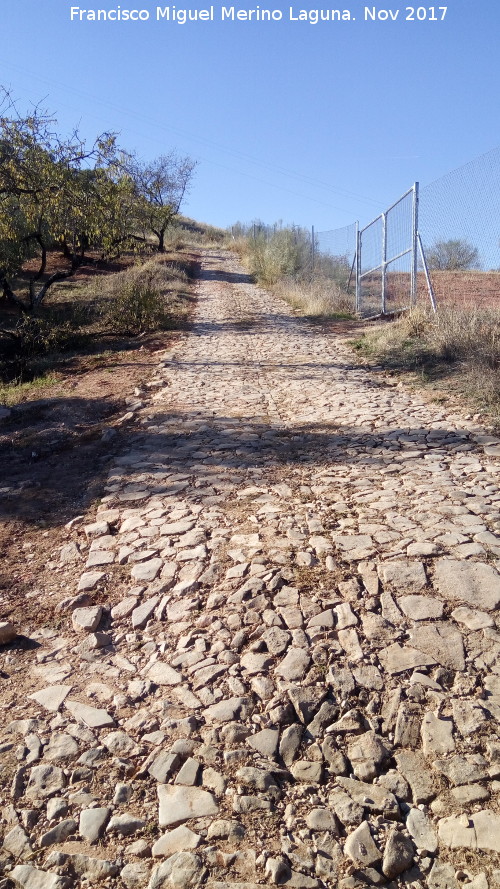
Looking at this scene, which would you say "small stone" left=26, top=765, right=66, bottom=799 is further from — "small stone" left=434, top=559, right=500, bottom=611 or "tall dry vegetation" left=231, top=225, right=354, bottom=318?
"tall dry vegetation" left=231, top=225, right=354, bottom=318

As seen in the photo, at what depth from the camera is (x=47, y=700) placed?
8.99ft

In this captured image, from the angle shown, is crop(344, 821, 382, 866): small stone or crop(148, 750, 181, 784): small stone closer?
crop(344, 821, 382, 866): small stone

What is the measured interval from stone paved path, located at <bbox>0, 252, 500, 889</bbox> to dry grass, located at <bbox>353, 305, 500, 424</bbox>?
186cm

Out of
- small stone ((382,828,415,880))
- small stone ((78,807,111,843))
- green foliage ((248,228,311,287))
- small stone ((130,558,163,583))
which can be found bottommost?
small stone ((78,807,111,843))

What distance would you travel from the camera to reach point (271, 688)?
2695mm

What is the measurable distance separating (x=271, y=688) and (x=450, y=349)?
668 centimetres

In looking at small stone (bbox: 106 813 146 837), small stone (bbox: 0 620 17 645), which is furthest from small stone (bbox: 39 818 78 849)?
small stone (bbox: 0 620 17 645)

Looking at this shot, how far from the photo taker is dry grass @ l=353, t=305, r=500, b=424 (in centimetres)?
689

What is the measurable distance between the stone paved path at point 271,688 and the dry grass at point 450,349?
6.10 feet

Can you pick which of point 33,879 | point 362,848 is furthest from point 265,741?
point 33,879

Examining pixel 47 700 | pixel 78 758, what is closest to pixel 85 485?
pixel 47 700

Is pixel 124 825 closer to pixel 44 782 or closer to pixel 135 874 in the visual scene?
pixel 135 874

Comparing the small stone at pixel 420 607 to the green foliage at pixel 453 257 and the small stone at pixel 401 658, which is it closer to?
the small stone at pixel 401 658

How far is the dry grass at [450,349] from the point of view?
22.6 feet
